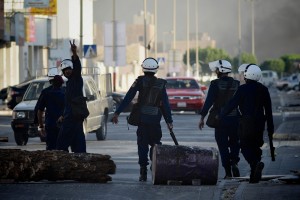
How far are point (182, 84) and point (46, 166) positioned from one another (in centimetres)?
3437

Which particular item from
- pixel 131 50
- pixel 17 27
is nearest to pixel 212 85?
pixel 17 27

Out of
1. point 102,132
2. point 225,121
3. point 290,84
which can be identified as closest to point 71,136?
point 225,121

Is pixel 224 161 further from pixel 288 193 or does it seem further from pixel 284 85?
pixel 284 85

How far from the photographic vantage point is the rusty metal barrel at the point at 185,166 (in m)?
15.1

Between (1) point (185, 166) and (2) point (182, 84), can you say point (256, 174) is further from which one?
(2) point (182, 84)

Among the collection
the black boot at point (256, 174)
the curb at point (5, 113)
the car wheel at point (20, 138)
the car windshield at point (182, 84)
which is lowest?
the curb at point (5, 113)

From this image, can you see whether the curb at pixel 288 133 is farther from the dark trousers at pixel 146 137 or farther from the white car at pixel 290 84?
the white car at pixel 290 84

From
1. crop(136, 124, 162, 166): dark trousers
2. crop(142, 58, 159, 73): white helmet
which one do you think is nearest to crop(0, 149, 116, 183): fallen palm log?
crop(136, 124, 162, 166): dark trousers

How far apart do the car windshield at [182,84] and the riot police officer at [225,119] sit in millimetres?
31297

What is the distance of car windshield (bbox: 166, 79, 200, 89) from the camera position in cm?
4916

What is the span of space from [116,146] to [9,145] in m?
2.79

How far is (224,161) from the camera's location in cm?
1736

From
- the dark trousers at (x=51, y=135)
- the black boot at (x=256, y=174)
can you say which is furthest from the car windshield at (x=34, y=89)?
the black boot at (x=256, y=174)

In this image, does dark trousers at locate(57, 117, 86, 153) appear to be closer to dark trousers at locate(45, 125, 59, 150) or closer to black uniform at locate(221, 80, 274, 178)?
dark trousers at locate(45, 125, 59, 150)
